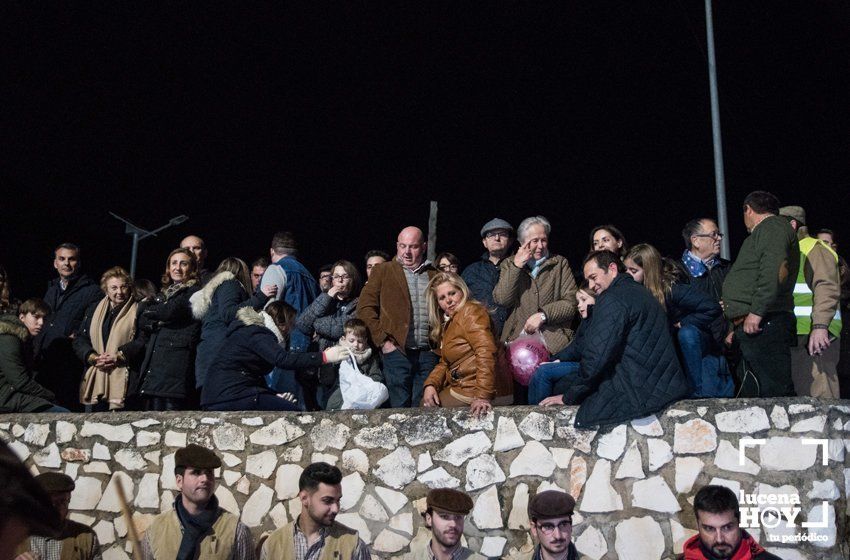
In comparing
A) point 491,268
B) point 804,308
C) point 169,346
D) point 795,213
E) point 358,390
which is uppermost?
point 795,213

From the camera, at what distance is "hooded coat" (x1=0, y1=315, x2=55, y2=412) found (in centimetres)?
789

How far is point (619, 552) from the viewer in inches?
249

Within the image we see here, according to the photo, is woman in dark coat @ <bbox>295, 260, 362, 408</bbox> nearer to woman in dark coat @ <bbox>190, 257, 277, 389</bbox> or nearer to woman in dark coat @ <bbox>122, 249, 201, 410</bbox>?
woman in dark coat @ <bbox>190, 257, 277, 389</bbox>

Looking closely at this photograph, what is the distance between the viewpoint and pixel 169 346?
789 cm

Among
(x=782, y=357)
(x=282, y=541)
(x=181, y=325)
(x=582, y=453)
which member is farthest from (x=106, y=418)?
(x=782, y=357)

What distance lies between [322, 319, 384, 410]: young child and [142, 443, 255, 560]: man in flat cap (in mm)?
1421

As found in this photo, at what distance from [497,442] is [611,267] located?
4.50ft

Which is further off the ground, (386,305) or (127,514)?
(386,305)

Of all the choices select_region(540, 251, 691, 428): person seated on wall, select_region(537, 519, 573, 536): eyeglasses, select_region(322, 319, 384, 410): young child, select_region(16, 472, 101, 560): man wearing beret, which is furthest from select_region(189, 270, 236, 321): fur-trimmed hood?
select_region(537, 519, 573, 536): eyeglasses

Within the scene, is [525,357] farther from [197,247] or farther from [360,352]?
[197,247]

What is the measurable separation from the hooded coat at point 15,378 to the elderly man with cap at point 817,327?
221 inches

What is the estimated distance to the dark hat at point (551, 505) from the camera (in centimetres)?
584

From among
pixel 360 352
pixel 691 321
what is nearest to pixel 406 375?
pixel 360 352

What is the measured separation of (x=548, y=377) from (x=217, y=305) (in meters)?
2.80
